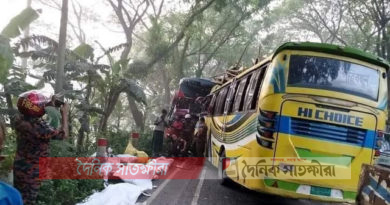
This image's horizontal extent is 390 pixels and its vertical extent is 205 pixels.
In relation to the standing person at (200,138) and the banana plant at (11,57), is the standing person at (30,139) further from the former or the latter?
the standing person at (200,138)

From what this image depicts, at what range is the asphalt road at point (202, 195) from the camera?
267 inches

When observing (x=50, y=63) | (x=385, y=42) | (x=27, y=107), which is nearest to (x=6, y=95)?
(x=50, y=63)

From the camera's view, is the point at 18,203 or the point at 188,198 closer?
the point at 18,203

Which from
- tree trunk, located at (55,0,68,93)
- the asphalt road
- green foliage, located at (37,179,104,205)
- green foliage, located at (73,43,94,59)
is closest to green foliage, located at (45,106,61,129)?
green foliage, located at (37,179,104,205)

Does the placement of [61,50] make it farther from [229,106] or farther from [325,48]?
[325,48]

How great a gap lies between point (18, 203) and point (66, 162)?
5.16 meters

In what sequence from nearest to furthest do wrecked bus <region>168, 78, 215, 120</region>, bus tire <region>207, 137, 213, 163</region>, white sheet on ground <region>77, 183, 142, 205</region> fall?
white sheet on ground <region>77, 183, 142, 205</region> → bus tire <region>207, 137, 213, 163</region> → wrecked bus <region>168, 78, 215, 120</region>

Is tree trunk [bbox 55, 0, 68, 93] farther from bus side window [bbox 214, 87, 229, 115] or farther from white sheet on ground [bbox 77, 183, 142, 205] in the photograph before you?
bus side window [bbox 214, 87, 229, 115]

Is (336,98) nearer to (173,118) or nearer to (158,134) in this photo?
(158,134)

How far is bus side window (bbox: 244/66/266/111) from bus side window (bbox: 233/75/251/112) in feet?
1.55

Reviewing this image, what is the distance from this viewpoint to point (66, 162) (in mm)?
6551

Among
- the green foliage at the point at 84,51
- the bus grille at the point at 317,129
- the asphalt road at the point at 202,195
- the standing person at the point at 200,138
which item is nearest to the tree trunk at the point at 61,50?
the green foliage at the point at 84,51

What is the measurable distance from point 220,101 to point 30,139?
6.56 metres

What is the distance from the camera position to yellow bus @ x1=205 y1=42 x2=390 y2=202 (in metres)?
5.61
